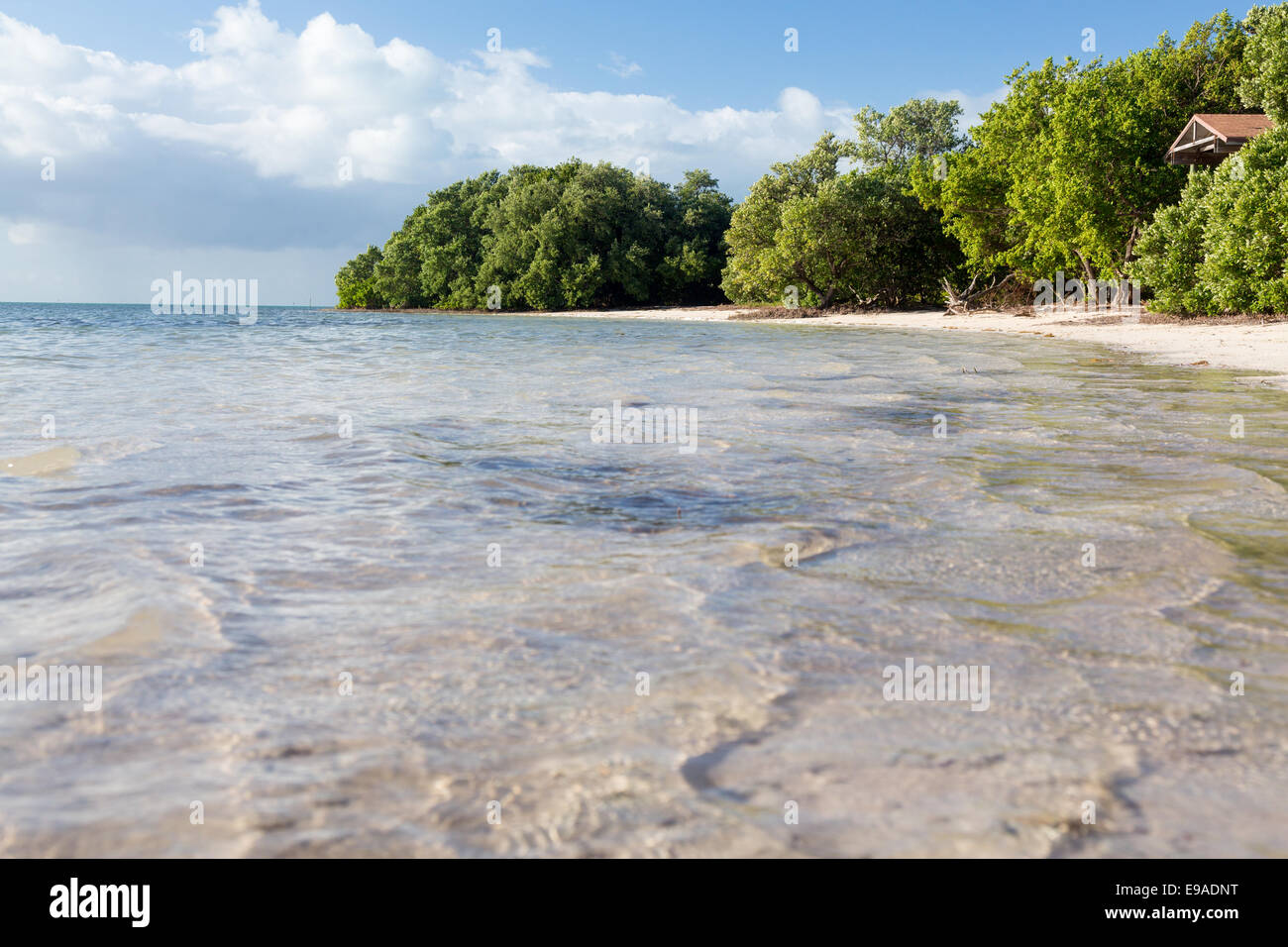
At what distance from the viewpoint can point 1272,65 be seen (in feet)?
79.6

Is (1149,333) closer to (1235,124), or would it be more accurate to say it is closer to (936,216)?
(1235,124)

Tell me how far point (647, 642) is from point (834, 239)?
139 feet

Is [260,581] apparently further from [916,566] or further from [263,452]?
[263,452]

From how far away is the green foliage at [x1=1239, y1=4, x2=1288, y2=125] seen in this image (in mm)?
24109

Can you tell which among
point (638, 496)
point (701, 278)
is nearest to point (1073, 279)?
point (701, 278)

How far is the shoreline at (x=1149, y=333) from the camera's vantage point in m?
15.0

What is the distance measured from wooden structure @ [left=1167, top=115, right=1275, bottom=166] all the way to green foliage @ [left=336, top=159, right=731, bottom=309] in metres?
32.1

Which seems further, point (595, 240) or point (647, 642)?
point (595, 240)

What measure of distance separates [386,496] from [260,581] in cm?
180

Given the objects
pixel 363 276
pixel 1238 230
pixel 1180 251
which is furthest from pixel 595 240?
pixel 1238 230

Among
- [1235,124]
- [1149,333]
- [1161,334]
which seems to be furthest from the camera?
[1235,124]

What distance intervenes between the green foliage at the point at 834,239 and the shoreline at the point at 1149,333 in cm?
332

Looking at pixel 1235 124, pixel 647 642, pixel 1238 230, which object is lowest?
pixel 647 642

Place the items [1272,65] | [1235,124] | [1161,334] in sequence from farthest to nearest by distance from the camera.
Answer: [1235,124]
[1272,65]
[1161,334]
